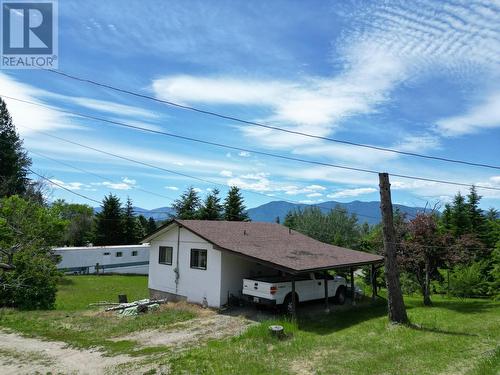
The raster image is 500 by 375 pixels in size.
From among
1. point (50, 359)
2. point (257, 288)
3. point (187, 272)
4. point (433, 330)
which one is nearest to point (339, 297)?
point (257, 288)

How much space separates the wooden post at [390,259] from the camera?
14.8m

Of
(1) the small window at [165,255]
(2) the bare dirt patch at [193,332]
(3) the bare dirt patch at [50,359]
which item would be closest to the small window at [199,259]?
(1) the small window at [165,255]

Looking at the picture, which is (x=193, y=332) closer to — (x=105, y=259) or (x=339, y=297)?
(x=339, y=297)

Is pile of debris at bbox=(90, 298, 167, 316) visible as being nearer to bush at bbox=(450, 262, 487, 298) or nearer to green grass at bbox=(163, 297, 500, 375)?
green grass at bbox=(163, 297, 500, 375)

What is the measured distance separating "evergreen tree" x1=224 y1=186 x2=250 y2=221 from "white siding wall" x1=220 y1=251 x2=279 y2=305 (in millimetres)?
26538

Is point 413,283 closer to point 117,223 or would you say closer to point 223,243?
point 223,243

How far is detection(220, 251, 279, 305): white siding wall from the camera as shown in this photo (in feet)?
61.3

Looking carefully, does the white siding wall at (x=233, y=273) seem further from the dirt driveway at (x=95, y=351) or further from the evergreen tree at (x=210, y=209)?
the evergreen tree at (x=210, y=209)

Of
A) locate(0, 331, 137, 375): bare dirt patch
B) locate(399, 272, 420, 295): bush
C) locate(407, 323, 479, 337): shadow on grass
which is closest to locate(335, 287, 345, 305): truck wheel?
locate(407, 323, 479, 337): shadow on grass

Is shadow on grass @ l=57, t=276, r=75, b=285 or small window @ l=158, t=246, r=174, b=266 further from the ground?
small window @ l=158, t=246, r=174, b=266

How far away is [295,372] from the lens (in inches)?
373

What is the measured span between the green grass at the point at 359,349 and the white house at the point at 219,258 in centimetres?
309


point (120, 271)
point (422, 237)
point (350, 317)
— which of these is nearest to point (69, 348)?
point (350, 317)

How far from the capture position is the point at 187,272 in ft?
67.1
